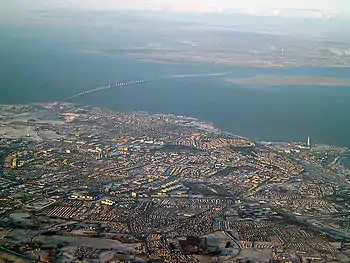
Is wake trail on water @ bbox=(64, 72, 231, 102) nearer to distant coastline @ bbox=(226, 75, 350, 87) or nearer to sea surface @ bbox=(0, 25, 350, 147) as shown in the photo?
sea surface @ bbox=(0, 25, 350, 147)

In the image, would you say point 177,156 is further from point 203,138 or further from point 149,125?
point 149,125

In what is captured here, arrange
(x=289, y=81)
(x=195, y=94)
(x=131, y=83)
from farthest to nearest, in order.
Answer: (x=289, y=81) < (x=131, y=83) < (x=195, y=94)

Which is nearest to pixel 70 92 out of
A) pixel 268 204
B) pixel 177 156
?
pixel 177 156

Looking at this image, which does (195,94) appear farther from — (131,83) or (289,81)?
(289,81)

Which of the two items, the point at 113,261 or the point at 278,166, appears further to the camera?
the point at 278,166

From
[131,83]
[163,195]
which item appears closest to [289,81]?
[131,83]

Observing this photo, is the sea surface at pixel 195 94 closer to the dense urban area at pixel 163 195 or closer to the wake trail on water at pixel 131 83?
the wake trail on water at pixel 131 83
